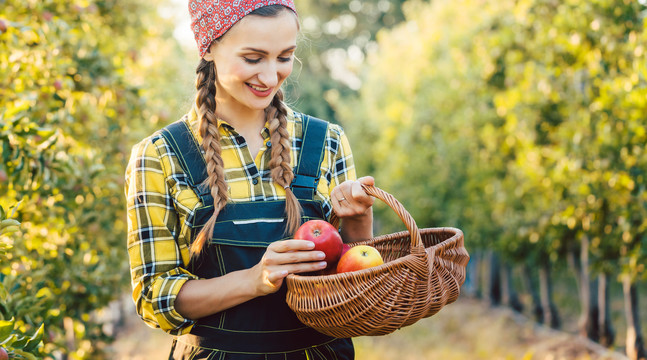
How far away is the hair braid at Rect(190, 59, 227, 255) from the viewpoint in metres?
1.90

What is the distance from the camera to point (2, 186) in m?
2.93

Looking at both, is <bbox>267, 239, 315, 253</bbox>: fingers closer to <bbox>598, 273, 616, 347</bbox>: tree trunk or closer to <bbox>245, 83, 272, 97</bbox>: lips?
<bbox>245, 83, 272, 97</bbox>: lips

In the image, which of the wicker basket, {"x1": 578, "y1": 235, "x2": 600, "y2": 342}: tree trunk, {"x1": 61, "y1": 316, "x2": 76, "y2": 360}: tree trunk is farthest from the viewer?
{"x1": 578, "y1": 235, "x2": 600, "y2": 342}: tree trunk

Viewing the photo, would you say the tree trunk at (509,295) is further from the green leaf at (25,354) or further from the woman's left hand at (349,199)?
the green leaf at (25,354)

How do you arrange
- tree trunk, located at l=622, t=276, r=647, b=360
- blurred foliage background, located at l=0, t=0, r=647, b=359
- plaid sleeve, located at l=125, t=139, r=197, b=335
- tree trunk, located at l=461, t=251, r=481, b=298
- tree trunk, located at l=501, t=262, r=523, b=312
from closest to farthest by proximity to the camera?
1. plaid sleeve, located at l=125, t=139, r=197, b=335
2. blurred foliage background, located at l=0, t=0, r=647, b=359
3. tree trunk, located at l=622, t=276, r=647, b=360
4. tree trunk, located at l=501, t=262, r=523, b=312
5. tree trunk, located at l=461, t=251, r=481, b=298

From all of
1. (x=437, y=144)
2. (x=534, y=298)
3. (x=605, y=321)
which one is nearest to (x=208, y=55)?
(x=605, y=321)

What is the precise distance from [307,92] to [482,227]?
81.8 feet

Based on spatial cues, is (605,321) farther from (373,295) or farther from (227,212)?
(227,212)

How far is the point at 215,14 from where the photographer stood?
6.46ft

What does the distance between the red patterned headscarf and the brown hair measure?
0.10 feet

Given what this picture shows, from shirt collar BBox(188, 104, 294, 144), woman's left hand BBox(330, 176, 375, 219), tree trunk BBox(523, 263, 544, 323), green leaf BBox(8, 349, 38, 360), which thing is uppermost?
shirt collar BBox(188, 104, 294, 144)

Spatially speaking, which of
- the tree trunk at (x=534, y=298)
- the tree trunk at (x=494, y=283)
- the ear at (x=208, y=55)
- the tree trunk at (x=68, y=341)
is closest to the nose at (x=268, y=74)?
the ear at (x=208, y=55)

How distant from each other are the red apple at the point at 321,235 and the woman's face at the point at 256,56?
0.42 m

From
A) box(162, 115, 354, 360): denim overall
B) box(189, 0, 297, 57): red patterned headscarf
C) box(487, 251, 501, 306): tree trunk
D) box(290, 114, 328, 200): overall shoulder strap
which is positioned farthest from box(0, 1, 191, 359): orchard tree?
box(487, 251, 501, 306): tree trunk
